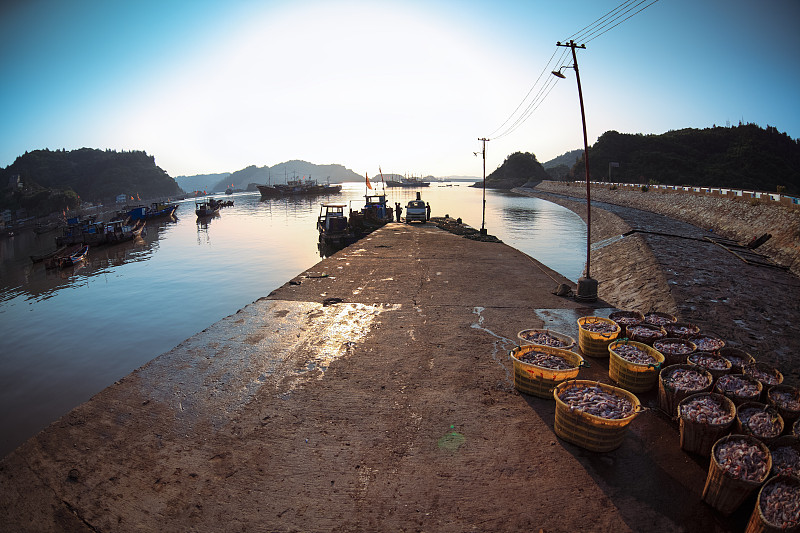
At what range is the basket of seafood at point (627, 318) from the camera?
815 cm

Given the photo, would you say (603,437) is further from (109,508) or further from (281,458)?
(109,508)

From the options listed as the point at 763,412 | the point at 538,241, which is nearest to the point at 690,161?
the point at 538,241

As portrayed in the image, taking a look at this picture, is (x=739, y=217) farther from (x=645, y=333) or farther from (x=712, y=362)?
(x=712, y=362)

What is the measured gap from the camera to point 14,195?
3462 inches

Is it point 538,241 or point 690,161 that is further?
point 690,161


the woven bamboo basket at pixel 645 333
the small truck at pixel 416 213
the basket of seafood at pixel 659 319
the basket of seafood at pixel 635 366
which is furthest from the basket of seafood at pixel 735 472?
the small truck at pixel 416 213

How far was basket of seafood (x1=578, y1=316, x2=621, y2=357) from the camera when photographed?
7.68 meters

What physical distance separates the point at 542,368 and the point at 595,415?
1311 millimetres

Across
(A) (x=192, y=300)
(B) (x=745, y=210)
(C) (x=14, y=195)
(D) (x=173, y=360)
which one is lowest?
(A) (x=192, y=300)

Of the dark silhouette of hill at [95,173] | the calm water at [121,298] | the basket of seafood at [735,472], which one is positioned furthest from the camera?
the dark silhouette of hill at [95,173]

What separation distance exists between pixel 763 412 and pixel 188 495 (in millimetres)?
7458

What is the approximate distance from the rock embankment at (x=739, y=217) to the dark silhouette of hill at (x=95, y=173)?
153 meters

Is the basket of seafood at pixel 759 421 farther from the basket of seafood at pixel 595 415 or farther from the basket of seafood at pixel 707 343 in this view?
the basket of seafood at pixel 707 343

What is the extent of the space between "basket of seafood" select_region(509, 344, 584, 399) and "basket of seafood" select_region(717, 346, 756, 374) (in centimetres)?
242
